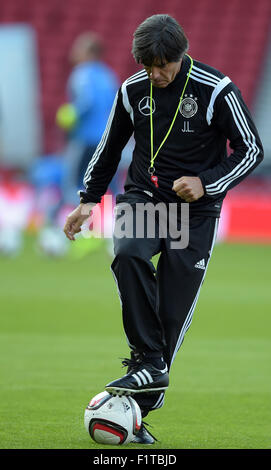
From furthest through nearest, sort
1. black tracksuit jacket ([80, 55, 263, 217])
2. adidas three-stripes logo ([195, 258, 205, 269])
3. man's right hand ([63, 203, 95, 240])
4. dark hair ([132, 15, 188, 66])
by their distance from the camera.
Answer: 1. man's right hand ([63, 203, 95, 240])
2. adidas three-stripes logo ([195, 258, 205, 269])
3. black tracksuit jacket ([80, 55, 263, 217])
4. dark hair ([132, 15, 188, 66])

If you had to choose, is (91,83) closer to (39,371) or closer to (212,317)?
(212,317)

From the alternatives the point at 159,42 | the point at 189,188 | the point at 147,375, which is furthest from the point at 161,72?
the point at 147,375

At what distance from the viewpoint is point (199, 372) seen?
22.4 feet

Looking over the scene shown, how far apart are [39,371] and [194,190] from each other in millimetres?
2363

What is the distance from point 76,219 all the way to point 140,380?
0.93 meters

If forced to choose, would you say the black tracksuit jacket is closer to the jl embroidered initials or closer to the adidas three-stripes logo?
the jl embroidered initials

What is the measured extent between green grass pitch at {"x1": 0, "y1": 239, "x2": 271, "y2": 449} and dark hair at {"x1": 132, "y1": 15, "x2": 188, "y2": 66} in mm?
1719

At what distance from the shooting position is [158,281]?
4.92 metres

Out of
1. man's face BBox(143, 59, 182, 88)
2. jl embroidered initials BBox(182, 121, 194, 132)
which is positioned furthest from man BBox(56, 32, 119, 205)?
man's face BBox(143, 59, 182, 88)

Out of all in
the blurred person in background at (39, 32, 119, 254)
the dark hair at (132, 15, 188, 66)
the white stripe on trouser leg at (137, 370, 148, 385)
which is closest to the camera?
the dark hair at (132, 15, 188, 66)

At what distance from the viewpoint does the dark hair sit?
4.57 meters

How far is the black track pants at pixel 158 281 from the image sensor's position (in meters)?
4.71

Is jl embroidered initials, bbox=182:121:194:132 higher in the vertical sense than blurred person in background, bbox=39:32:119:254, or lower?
higher

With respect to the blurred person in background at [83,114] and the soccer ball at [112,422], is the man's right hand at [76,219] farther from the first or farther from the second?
the blurred person in background at [83,114]
